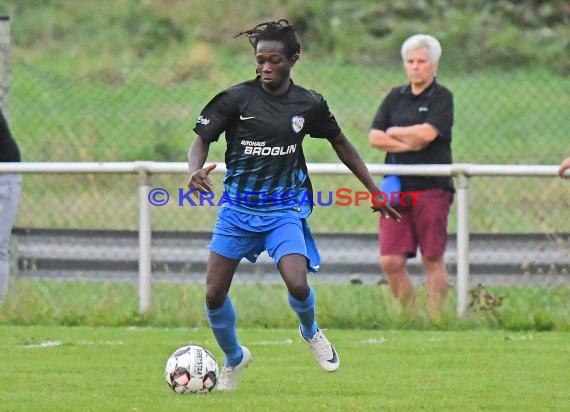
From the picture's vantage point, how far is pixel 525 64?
68.2 ft

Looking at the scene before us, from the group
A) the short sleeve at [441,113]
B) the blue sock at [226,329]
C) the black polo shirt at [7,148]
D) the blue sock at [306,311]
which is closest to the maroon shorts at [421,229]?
the short sleeve at [441,113]

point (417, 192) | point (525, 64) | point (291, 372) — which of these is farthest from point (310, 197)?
point (525, 64)

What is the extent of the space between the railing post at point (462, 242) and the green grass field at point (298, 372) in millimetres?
571

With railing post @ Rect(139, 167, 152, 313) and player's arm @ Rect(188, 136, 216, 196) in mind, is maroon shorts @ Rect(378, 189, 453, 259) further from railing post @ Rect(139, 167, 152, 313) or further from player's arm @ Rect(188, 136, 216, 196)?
player's arm @ Rect(188, 136, 216, 196)

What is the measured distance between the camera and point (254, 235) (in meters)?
8.54

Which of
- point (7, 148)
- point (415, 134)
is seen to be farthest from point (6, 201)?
point (415, 134)

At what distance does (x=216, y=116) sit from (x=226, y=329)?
1.15 m

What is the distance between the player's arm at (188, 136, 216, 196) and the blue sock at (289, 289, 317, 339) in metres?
0.79

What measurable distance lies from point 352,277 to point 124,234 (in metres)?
1.83

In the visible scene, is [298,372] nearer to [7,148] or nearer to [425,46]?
[425,46]

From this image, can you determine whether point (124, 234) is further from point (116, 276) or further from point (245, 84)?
point (245, 84)

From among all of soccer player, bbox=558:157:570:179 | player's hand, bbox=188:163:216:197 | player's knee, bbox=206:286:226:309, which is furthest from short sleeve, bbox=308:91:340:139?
soccer player, bbox=558:157:570:179

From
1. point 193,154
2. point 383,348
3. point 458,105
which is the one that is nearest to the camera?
point 193,154

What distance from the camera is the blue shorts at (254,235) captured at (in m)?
8.45
